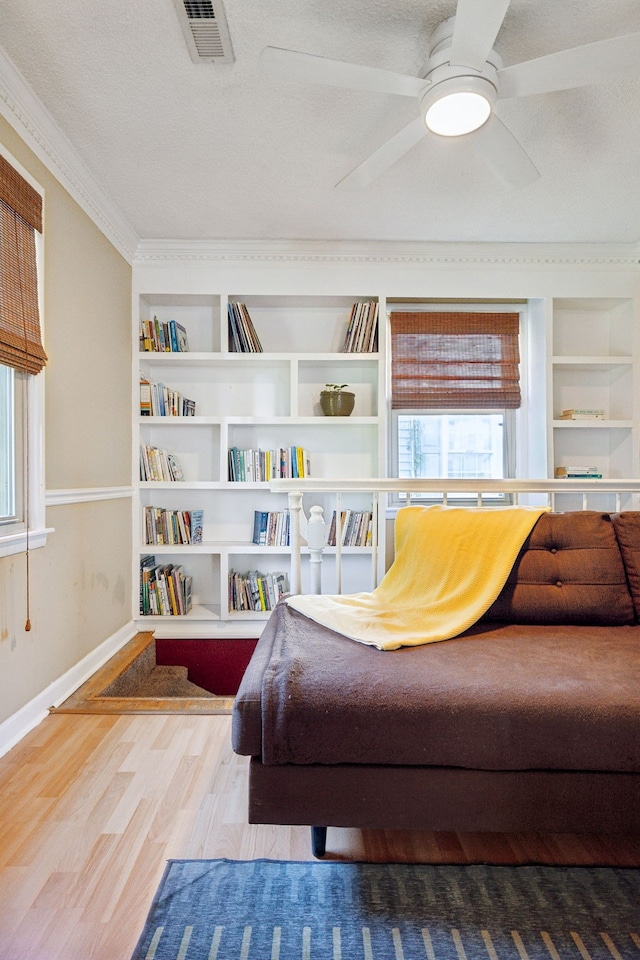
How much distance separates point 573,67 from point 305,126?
1148mm

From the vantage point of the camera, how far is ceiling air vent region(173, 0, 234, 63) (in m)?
1.70

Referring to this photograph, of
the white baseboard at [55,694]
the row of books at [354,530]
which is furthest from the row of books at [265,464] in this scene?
the white baseboard at [55,694]

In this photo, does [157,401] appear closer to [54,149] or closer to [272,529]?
[272,529]

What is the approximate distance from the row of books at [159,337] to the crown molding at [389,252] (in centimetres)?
41

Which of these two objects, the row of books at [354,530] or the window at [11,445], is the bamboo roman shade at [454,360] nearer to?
the row of books at [354,530]

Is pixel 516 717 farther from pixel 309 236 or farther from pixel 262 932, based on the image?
pixel 309 236

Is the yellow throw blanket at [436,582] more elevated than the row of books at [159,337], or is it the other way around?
the row of books at [159,337]

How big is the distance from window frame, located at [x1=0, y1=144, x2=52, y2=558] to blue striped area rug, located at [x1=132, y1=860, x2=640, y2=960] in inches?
53.9

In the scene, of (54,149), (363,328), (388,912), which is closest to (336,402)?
(363,328)

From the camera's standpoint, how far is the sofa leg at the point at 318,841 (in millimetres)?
1396

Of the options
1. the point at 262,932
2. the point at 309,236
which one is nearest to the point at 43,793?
the point at 262,932

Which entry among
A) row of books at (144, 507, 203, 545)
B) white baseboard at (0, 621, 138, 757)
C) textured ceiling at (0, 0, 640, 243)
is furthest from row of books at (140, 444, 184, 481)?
textured ceiling at (0, 0, 640, 243)

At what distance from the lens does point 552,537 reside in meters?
1.93

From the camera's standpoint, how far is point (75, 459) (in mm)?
2684
